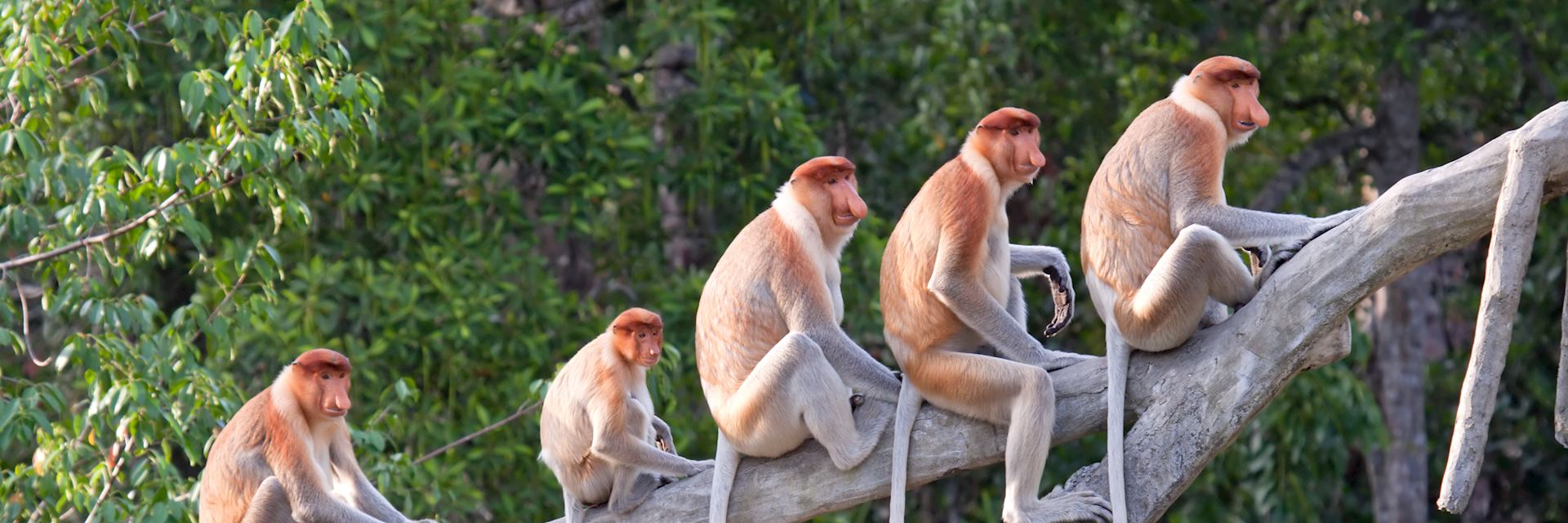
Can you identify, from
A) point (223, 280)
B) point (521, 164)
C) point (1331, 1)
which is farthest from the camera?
point (1331, 1)

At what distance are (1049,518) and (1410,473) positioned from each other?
16.6 ft

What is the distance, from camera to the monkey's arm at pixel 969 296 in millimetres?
3631

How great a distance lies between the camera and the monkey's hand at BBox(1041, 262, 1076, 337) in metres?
3.90

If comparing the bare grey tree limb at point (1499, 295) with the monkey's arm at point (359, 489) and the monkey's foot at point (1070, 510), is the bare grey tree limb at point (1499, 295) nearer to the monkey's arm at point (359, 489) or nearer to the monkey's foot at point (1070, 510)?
the monkey's foot at point (1070, 510)

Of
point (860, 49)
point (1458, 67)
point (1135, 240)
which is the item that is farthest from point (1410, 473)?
point (1135, 240)

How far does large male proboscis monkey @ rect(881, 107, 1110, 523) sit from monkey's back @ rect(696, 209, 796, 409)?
264 millimetres

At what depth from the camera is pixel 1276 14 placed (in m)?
8.80

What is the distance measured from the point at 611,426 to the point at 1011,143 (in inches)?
44.4

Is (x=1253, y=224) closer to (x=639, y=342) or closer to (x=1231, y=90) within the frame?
Result: (x=1231, y=90)

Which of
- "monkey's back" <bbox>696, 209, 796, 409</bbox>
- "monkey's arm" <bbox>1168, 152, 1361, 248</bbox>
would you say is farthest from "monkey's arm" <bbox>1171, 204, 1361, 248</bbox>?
"monkey's back" <bbox>696, 209, 796, 409</bbox>

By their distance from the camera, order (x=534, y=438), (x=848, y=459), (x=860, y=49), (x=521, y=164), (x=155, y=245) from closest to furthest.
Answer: (x=848, y=459)
(x=155, y=245)
(x=534, y=438)
(x=521, y=164)
(x=860, y=49)

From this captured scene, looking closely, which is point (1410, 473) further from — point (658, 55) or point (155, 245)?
point (155, 245)

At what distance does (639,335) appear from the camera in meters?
3.92

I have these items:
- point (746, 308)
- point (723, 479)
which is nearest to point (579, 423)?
point (723, 479)
